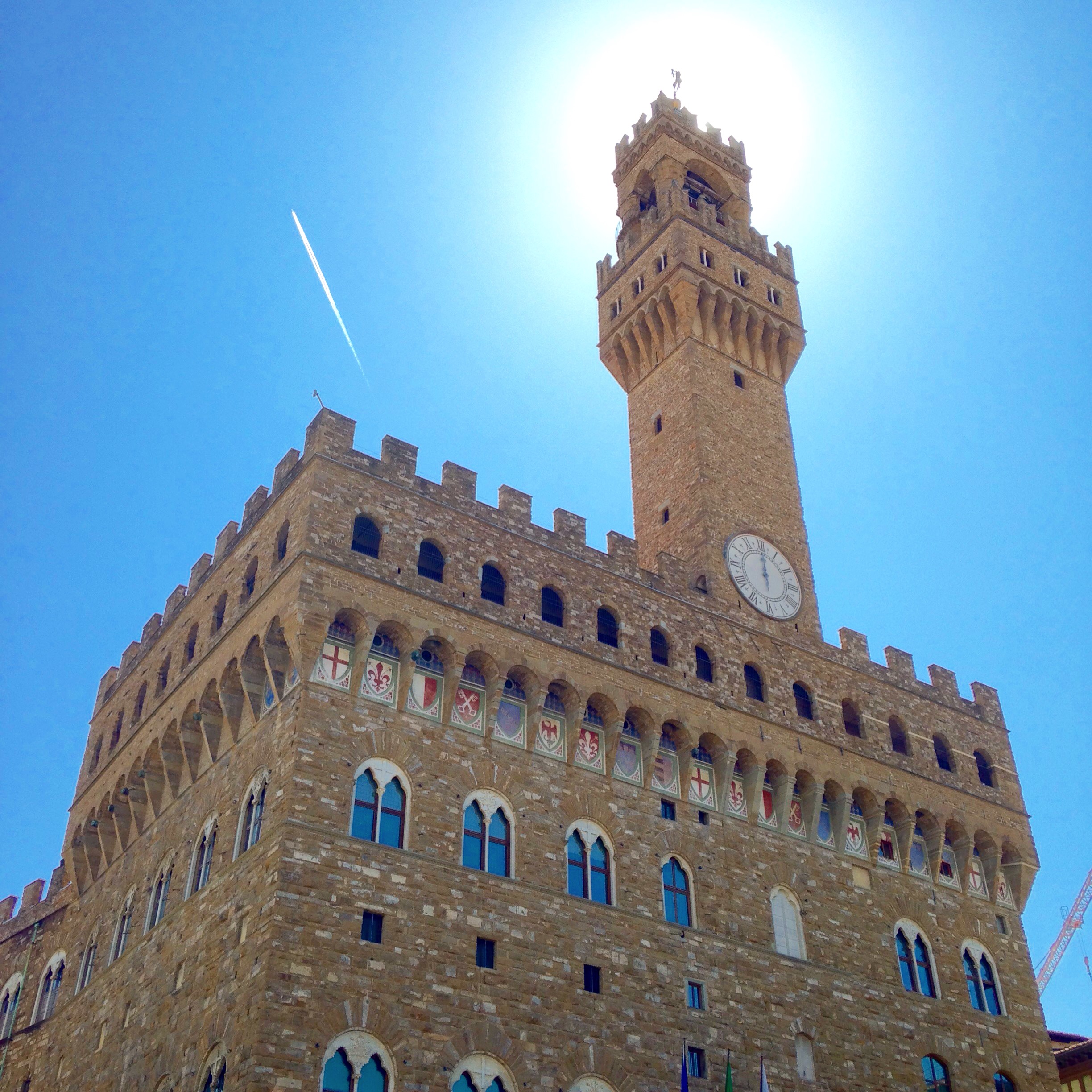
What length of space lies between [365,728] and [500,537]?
555 centimetres

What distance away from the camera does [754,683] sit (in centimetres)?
2994

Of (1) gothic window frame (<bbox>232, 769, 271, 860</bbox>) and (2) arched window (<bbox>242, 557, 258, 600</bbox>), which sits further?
(2) arched window (<bbox>242, 557, 258, 600</bbox>)

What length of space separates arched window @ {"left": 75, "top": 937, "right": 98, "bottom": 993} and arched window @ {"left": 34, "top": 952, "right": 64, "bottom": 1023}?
1.26 meters

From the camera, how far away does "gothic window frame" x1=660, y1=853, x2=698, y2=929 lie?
84.1 feet

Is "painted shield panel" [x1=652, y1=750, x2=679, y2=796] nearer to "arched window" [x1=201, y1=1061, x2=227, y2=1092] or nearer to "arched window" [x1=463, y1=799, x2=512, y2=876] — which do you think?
"arched window" [x1=463, y1=799, x2=512, y2=876]

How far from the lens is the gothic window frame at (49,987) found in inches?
1192

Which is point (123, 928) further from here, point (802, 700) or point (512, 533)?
point (802, 700)

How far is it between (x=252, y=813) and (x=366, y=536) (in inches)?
225

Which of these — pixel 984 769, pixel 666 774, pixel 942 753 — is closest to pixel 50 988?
pixel 666 774

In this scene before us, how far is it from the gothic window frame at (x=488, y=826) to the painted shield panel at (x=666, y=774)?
376 cm

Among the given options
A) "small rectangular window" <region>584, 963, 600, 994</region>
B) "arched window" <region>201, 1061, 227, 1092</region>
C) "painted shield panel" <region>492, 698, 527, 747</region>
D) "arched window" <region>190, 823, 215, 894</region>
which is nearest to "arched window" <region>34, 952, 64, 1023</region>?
"arched window" <region>190, 823, 215, 894</region>

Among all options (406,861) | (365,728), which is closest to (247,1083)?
(406,861)

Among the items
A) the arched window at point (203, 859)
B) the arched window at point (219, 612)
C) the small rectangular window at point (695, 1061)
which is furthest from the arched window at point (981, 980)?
the arched window at point (219, 612)

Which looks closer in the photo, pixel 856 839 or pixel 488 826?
pixel 488 826
